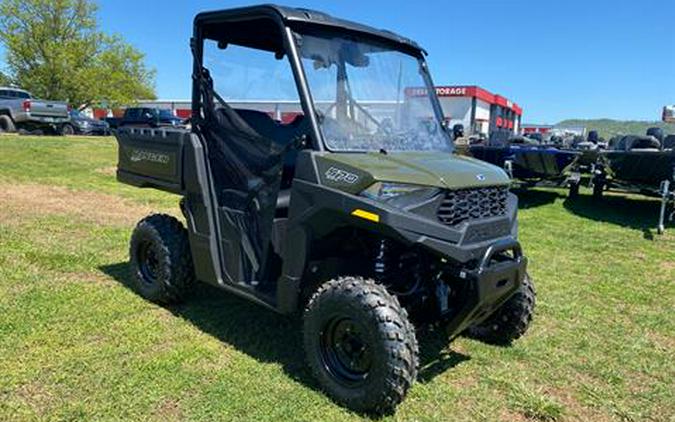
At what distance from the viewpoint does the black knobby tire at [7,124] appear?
22.1 m

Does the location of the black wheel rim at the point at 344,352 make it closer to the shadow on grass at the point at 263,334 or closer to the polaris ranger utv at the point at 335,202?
the polaris ranger utv at the point at 335,202

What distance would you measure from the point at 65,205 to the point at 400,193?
24.2 feet

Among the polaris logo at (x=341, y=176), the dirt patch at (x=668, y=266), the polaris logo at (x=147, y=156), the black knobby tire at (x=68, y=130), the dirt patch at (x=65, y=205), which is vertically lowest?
the dirt patch at (x=668, y=266)

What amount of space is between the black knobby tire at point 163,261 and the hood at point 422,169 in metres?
1.86

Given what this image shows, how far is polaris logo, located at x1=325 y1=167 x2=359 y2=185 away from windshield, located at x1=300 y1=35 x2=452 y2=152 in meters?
0.23

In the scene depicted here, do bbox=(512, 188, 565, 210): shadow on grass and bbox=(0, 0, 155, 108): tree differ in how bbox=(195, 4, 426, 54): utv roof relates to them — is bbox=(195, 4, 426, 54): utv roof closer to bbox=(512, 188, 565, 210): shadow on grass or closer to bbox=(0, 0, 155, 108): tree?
bbox=(512, 188, 565, 210): shadow on grass

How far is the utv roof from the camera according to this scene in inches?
140

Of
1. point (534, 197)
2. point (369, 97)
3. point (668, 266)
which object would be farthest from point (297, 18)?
point (534, 197)

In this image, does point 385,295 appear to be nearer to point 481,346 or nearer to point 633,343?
point 481,346

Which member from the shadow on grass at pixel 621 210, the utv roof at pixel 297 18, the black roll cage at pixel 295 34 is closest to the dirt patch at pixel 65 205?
the black roll cage at pixel 295 34

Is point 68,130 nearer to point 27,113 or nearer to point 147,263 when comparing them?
point 27,113

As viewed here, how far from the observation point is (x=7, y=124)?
22141 mm

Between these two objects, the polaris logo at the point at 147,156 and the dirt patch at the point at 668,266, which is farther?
the dirt patch at the point at 668,266

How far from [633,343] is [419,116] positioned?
244 centimetres
